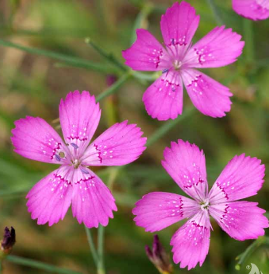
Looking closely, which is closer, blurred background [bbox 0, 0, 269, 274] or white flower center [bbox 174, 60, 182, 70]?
white flower center [bbox 174, 60, 182, 70]

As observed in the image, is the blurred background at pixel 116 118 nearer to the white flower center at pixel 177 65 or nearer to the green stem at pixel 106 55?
the green stem at pixel 106 55

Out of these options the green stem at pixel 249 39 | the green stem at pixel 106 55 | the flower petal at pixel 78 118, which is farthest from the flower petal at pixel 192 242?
the green stem at pixel 249 39

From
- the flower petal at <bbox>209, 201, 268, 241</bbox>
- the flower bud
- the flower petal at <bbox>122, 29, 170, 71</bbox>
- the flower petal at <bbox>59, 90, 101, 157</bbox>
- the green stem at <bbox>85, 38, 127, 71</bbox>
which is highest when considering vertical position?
the green stem at <bbox>85, 38, 127, 71</bbox>

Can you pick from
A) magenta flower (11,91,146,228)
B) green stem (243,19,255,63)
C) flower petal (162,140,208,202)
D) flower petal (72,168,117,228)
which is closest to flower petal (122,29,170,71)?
magenta flower (11,91,146,228)

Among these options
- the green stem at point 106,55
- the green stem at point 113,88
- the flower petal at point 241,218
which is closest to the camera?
the flower petal at point 241,218

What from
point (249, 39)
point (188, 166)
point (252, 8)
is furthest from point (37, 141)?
point (249, 39)

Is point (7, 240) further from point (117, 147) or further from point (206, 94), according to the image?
point (206, 94)

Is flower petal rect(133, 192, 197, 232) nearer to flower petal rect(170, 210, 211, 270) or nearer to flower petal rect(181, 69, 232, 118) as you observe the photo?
flower petal rect(170, 210, 211, 270)
